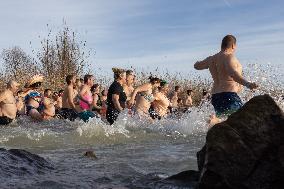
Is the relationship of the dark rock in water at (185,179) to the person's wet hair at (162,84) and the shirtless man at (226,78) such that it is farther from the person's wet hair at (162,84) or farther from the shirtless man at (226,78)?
the person's wet hair at (162,84)

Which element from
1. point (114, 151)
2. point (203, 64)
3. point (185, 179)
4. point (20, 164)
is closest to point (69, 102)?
point (114, 151)

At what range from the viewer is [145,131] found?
11094mm

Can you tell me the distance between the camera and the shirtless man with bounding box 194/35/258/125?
7191mm

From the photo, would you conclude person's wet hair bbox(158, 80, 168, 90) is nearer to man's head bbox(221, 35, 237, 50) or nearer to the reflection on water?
the reflection on water

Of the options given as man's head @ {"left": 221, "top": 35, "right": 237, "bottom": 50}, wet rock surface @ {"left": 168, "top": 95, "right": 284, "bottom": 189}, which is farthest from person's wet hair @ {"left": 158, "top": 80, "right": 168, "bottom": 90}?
wet rock surface @ {"left": 168, "top": 95, "right": 284, "bottom": 189}

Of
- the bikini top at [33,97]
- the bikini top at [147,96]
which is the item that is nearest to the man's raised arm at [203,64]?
the bikini top at [147,96]

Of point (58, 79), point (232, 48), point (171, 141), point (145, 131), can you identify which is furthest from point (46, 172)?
point (58, 79)

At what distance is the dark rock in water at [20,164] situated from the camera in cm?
529

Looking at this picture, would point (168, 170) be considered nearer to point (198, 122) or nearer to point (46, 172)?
point (46, 172)

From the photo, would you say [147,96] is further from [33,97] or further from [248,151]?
[248,151]

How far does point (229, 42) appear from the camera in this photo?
7355mm

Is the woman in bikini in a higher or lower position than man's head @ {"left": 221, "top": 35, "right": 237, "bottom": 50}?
lower

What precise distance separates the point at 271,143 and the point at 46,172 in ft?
8.41

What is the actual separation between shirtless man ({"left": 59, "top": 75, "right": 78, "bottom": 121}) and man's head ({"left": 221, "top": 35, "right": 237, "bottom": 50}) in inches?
267
